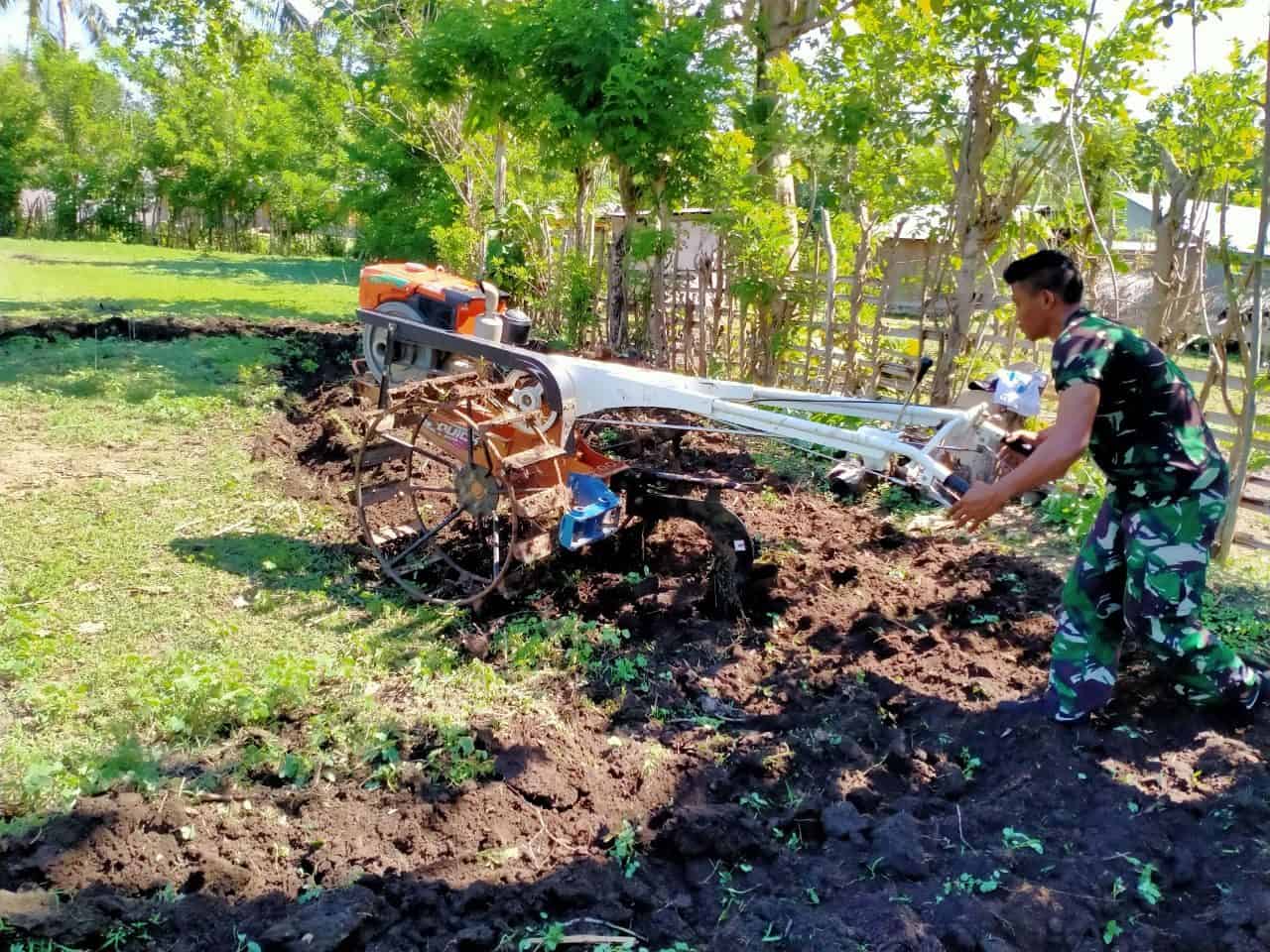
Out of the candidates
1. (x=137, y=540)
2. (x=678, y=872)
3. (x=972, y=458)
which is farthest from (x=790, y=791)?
(x=137, y=540)

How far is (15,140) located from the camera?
108ft

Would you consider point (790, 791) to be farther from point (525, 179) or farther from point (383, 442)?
point (525, 179)

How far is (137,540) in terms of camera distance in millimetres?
5574

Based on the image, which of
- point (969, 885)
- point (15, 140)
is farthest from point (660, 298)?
point (15, 140)

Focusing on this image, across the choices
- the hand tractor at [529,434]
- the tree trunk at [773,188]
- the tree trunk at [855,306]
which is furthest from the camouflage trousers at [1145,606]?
the tree trunk at [773,188]

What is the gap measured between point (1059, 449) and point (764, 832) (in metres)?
1.54

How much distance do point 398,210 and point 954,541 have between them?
53.7 ft

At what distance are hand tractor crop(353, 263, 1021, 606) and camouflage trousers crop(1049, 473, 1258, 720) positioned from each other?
1.71 ft

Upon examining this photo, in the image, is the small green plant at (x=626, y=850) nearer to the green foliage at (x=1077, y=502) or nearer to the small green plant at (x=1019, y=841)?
the small green plant at (x=1019, y=841)

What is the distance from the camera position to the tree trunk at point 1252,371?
14.9 ft

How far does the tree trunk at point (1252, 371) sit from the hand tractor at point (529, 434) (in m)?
1.68

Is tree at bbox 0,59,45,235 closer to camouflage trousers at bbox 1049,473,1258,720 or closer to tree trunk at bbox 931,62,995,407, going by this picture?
tree trunk at bbox 931,62,995,407

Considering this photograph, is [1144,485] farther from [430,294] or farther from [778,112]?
[778,112]

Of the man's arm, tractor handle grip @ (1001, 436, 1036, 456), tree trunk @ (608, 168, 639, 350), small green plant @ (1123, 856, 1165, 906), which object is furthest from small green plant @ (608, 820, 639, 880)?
tree trunk @ (608, 168, 639, 350)
